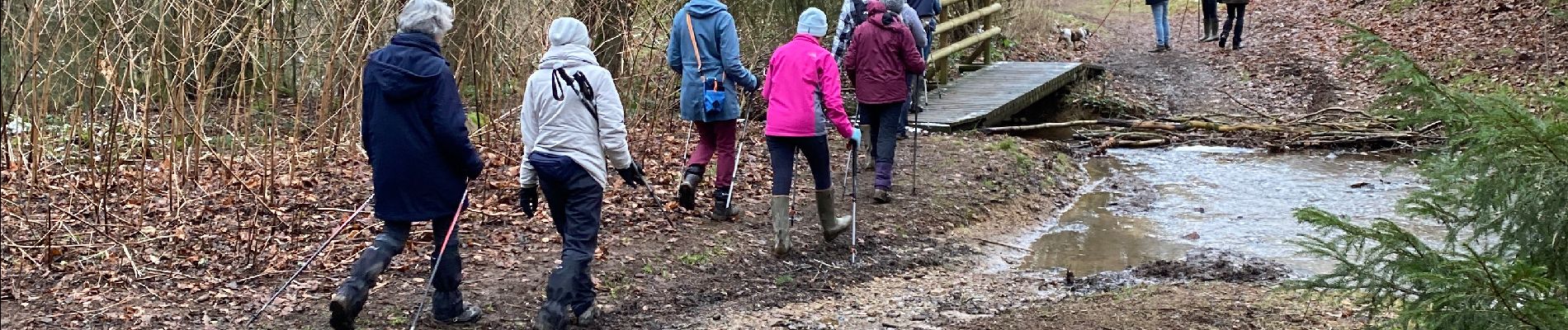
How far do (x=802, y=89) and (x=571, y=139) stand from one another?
1.80 metres

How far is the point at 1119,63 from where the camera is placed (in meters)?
17.7

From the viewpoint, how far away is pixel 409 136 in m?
4.78

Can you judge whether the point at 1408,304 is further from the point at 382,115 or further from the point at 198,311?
the point at 198,311

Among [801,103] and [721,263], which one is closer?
[801,103]

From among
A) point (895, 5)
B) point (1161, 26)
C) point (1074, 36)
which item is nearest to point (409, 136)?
point (895, 5)

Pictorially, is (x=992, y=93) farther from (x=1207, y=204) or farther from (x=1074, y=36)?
(x=1074, y=36)

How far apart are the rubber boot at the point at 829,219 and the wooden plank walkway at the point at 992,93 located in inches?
185

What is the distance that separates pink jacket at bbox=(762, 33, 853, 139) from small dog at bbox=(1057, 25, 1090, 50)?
44.7 feet

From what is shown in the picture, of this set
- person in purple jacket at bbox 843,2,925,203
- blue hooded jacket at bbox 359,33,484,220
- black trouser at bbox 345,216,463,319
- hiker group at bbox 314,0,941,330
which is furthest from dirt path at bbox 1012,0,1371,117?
blue hooded jacket at bbox 359,33,484,220

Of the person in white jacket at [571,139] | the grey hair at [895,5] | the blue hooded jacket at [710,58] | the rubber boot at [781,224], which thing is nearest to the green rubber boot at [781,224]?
the rubber boot at [781,224]

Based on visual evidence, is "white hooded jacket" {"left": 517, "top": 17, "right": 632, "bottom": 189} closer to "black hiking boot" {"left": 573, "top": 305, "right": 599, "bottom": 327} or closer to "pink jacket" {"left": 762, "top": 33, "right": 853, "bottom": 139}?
"black hiking boot" {"left": 573, "top": 305, "right": 599, "bottom": 327}

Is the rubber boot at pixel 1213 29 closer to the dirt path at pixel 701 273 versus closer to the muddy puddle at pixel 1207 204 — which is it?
the muddy puddle at pixel 1207 204

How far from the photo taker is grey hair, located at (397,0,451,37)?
472 centimetres

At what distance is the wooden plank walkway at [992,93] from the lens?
1245 cm
